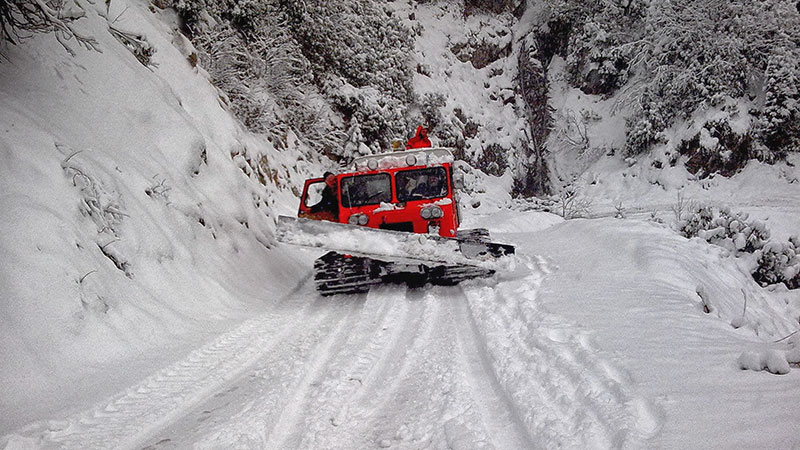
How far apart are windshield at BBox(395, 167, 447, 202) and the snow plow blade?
131 centimetres

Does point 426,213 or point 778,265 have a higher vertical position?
point 426,213

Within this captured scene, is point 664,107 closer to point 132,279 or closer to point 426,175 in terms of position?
point 426,175

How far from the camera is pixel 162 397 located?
12.4ft

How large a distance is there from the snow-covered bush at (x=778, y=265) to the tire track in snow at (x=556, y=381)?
496 centimetres

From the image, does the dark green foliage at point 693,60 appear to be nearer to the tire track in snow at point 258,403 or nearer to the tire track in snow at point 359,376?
the tire track in snow at point 359,376

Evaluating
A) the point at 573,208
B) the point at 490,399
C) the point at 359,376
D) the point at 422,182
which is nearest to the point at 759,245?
the point at 422,182

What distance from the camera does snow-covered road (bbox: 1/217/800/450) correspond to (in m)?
2.63

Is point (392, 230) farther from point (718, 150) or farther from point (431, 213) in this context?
point (718, 150)

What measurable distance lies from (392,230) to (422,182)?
125 cm

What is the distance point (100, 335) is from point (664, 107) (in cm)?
2446

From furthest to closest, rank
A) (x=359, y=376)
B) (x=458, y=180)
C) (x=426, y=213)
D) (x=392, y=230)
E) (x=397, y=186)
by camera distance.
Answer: (x=397, y=186)
(x=458, y=180)
(x=426, y=213)
(x=392, y=230)
(x=359, y=376)

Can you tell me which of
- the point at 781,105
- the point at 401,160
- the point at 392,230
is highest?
the point at 781,105

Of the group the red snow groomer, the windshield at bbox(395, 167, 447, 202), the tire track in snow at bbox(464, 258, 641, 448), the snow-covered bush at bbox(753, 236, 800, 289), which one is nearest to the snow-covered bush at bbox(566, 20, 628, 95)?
the snow-covered bush at bbox(753, 236, 800, 289)

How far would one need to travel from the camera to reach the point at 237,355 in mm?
4734
